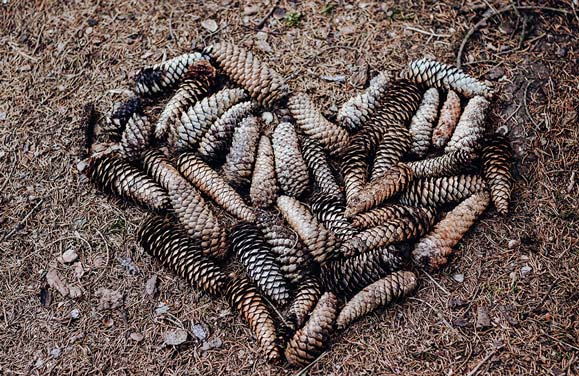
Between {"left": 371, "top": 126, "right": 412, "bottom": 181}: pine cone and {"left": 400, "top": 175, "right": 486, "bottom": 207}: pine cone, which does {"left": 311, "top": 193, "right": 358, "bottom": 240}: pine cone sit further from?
{"left": 400, "top": 175, "right": 486, "bottom": 207}: pine cone

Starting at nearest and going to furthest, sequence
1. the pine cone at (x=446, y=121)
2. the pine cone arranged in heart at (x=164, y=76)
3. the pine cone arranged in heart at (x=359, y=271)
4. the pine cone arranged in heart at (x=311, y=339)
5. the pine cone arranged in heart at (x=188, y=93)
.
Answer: the pine cone arranged in heart at (x=311, y=339) → the pine cone arranged in heart at (x=359, y=271) → the pine cone at (x=446, y=121) → the pine cone arranged in heart at (x=188, y=93) → the pine cone arranged in heart at (x=164, y=76)

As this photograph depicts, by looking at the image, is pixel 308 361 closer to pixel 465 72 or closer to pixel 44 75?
pixel 465 72

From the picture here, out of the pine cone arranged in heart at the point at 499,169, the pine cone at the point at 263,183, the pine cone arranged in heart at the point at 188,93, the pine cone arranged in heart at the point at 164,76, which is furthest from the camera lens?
the pine cone arranged in heart at the point at 164,76

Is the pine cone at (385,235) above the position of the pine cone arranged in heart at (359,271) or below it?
above

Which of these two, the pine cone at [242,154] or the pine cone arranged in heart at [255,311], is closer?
the pine cone arranged in heart at [255,311]

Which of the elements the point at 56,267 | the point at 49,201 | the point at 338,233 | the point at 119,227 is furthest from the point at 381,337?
the point at 49,201

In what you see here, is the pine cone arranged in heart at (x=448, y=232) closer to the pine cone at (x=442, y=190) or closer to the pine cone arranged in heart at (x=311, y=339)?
the pine cone at (x=442, y=190)

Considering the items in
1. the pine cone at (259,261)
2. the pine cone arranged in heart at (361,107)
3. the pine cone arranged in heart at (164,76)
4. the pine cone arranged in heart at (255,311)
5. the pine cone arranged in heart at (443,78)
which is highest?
the pine cone arranged in heart at (443,78)

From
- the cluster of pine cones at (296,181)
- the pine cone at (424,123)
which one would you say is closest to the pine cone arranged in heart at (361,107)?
the cluster of pine cones at (296,181)

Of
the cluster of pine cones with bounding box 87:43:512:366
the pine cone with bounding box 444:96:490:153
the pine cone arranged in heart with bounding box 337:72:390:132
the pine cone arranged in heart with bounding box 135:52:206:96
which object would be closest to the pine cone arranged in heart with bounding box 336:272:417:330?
the cluster of pine cones with bounding box 87:43:512:366
